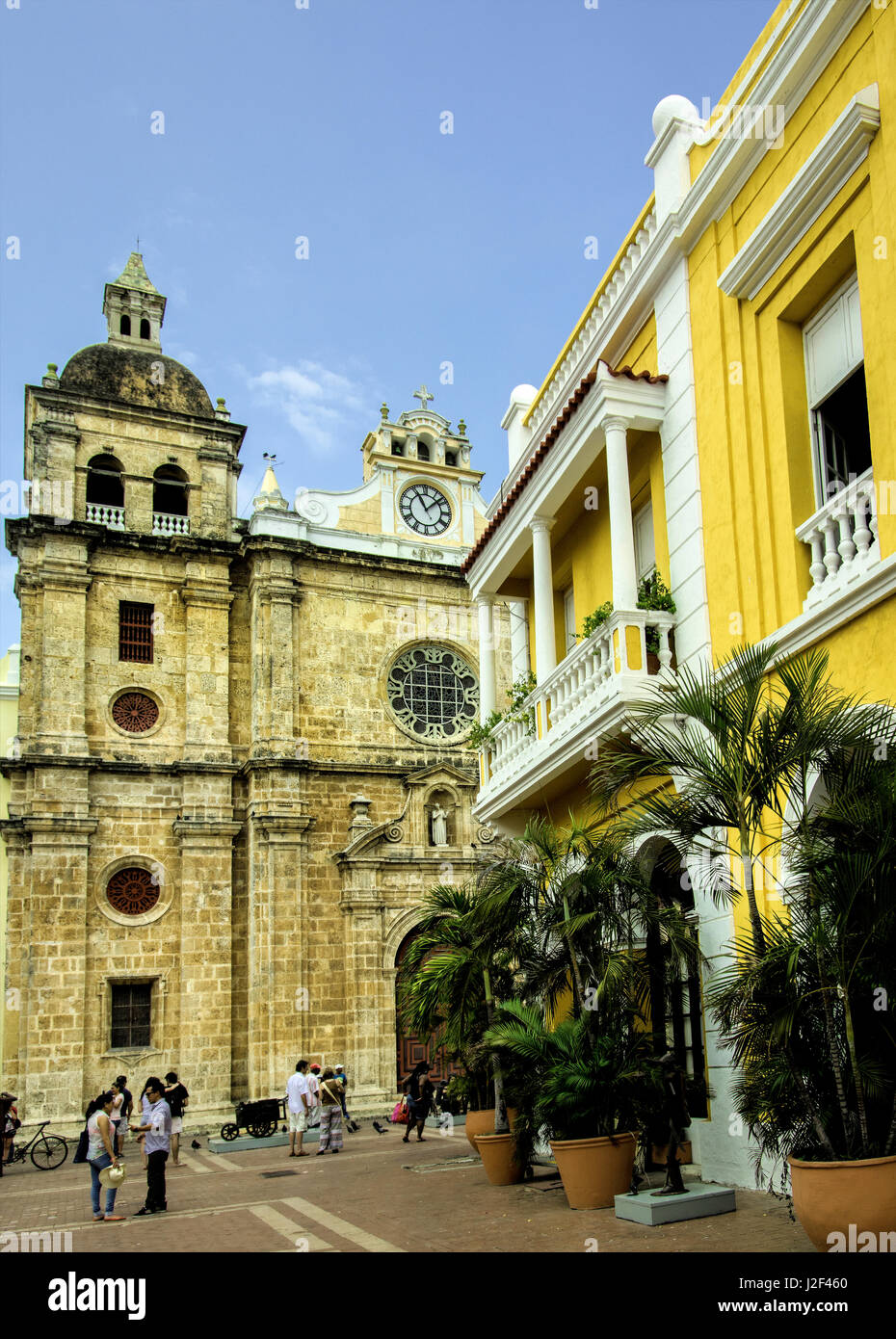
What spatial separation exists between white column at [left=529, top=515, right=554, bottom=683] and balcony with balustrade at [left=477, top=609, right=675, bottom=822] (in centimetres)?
42

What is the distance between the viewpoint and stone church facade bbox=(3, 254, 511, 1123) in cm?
2330

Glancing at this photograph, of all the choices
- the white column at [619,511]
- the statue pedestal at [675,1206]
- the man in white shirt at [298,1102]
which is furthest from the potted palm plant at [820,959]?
the man in white shirt at [298,1102]

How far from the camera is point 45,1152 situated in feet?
63.7

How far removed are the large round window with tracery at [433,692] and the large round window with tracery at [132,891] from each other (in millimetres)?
6870

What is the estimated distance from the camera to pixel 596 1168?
31.2ft

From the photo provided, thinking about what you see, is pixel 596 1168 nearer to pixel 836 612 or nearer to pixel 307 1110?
pixel 836 612

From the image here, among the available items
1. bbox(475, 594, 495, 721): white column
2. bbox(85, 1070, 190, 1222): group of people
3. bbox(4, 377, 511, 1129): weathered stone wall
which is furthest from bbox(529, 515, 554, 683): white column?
bbox(4, 377, 511, 1129): weathered stone wall

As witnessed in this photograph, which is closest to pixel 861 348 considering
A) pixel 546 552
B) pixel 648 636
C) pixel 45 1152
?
pixel 648 636

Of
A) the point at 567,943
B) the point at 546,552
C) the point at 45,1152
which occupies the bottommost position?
the point at 45,1152

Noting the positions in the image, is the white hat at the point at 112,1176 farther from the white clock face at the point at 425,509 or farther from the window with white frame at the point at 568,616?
the white clock face at the point at 425,509

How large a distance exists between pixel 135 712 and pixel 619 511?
1687 centimetres

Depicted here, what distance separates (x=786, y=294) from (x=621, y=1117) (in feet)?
23.1

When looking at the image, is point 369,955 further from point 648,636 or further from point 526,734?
point 648,636

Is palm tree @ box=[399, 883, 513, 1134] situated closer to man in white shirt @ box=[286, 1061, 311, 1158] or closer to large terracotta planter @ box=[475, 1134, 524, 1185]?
large terracotta planter @ box=[475, 1134, 524, 1185]
